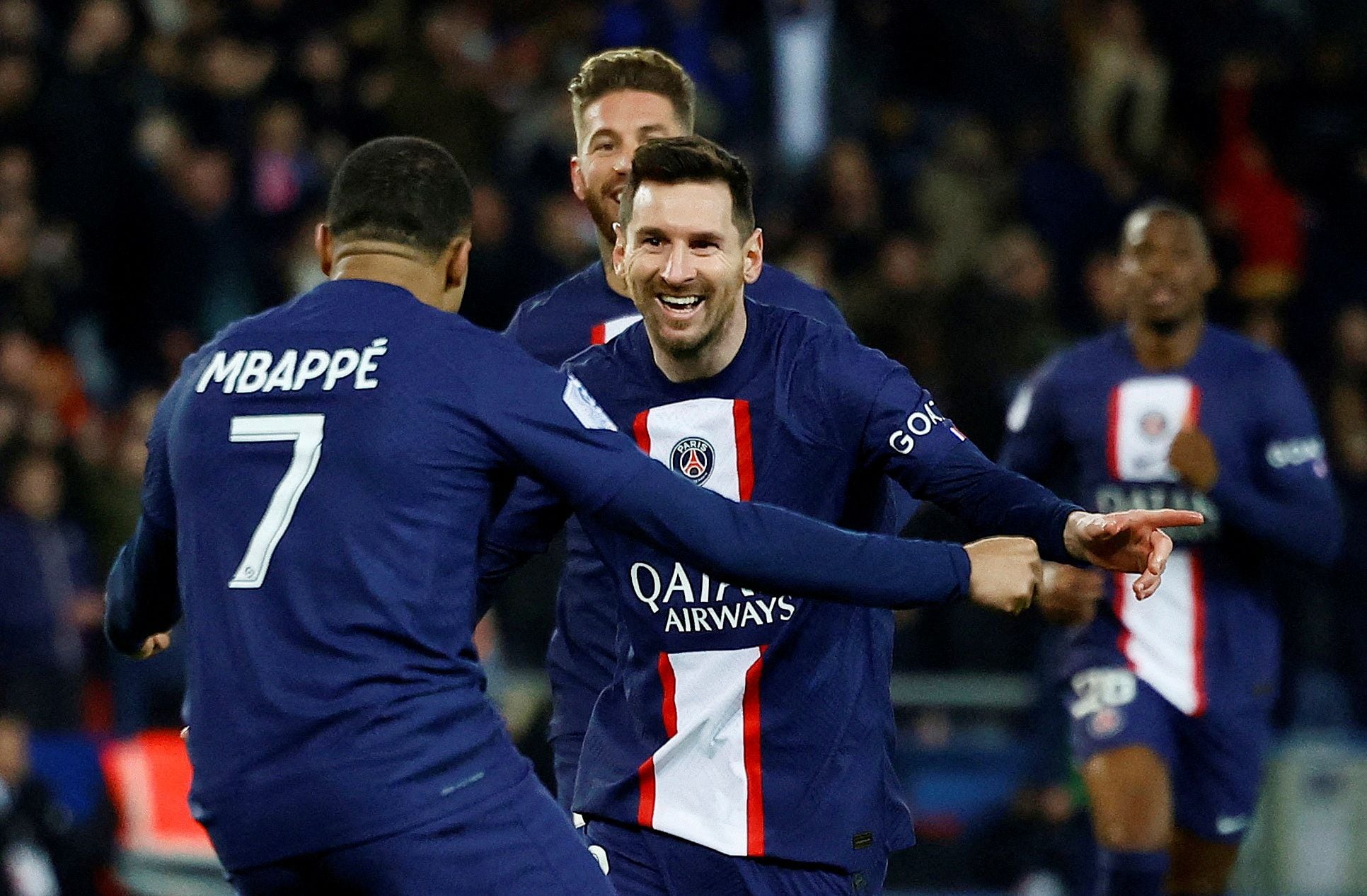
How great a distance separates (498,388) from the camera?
12.0ft

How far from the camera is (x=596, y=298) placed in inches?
215

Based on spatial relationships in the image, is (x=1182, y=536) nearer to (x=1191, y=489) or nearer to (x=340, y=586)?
(x=1191, y=489)

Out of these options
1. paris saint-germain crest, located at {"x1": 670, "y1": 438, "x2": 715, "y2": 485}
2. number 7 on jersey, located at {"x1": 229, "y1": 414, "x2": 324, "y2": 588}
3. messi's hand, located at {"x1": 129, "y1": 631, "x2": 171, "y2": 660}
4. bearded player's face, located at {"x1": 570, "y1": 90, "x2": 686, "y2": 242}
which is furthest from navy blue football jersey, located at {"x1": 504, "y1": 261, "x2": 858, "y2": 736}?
number 7 on jersey, located at {"x1": 229, "y1": 414, "x2": 324, "y2": 588}

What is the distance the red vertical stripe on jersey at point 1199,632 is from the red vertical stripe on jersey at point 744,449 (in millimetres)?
3085

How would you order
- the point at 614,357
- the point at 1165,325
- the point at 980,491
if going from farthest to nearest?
the point at 1165,325 < the point at 614,357 < the point at 980,491

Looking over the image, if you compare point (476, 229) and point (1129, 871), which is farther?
point (476, 229)

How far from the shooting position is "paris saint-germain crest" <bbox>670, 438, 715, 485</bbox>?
4.63 metres

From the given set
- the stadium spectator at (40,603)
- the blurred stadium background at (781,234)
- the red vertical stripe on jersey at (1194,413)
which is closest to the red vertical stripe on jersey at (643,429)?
the red vertical stripe on jersey at (1194,413)

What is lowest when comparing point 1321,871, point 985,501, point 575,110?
point 1321,871

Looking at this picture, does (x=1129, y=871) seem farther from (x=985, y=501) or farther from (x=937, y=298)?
(x=937, y=298)

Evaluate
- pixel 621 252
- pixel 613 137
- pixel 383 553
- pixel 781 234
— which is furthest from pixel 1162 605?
pixel 781 234

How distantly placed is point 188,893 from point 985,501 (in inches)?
251

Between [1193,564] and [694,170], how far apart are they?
3.36 m

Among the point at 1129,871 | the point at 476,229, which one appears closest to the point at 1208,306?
the point at 476,229
